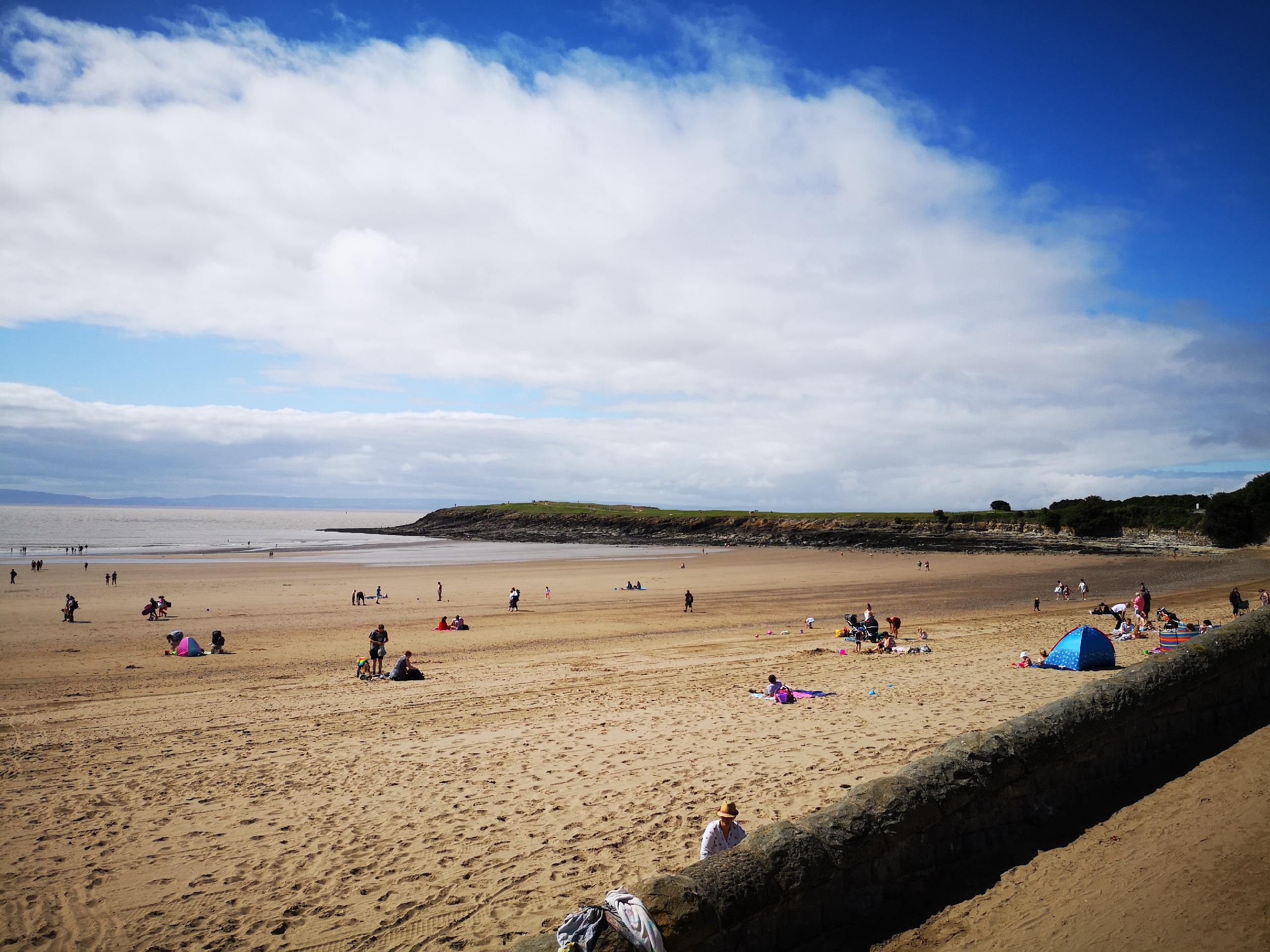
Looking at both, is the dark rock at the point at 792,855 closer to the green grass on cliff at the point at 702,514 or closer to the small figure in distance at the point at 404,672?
the small figure in distance at the point at 404,672

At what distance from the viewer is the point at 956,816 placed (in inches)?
248

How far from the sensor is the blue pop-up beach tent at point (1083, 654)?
53.4ft

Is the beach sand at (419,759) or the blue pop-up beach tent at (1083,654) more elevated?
the blue pop-up beach tent at (1083,654)

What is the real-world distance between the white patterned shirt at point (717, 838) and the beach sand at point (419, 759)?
81cm

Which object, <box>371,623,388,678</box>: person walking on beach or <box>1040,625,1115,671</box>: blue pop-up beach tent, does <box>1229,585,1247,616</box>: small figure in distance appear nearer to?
<box>1040,625,1115,671</box>: blue pop-up beach tent

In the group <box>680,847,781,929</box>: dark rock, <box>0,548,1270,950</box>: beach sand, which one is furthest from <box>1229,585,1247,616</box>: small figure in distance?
<box>680,847,781,929</box>: dark rock

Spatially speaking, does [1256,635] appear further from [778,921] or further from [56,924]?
[56,924]

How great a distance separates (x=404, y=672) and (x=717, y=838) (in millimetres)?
12524

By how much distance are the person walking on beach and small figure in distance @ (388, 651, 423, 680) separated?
0.47 metres

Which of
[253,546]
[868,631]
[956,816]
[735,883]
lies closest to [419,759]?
[735,883]

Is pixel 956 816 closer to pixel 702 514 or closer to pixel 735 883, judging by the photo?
pixel 735 883

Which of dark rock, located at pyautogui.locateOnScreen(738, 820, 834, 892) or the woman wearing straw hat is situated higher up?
dark rock, located at pyautogui.locateOnScreen(738, 820, 834, 892)

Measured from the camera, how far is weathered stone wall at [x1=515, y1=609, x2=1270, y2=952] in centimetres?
491

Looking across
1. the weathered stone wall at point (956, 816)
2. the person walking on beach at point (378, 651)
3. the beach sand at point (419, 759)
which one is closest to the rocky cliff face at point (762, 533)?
the beach sand at point (419, 759)
